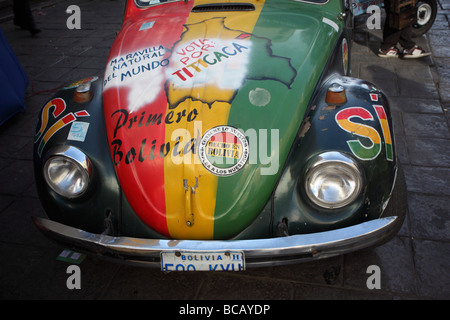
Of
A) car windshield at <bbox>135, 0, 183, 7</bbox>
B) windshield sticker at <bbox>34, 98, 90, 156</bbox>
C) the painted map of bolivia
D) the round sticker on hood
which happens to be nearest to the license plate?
the round sticker on hood

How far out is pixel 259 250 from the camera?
1924 millimetres

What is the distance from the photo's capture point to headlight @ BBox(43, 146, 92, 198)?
2.20 m

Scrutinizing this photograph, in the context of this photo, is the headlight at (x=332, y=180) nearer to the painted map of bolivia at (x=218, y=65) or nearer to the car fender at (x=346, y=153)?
the car fender at (x=346, y=153)

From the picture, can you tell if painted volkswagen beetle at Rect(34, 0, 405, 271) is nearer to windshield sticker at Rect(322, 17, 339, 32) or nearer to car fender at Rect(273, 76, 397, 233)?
car fender at Rect(273, 76, 397, 233)

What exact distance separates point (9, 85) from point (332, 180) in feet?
12.3

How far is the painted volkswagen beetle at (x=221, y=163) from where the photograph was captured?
202 cm

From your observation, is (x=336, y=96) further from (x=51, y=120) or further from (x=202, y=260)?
(x=51, y=120)

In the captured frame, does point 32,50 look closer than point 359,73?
No

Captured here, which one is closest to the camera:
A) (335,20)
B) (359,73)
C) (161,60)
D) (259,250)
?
(259,250)

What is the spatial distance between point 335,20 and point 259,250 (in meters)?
2.01

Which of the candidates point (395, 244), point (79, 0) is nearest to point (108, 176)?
point (395, 244)

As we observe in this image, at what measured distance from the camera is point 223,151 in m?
2.14

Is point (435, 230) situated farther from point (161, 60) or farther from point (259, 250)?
point (161, 60)

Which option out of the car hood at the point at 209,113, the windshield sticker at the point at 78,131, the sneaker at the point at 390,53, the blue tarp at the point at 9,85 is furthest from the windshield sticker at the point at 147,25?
the sneaker at the point at 390,53
